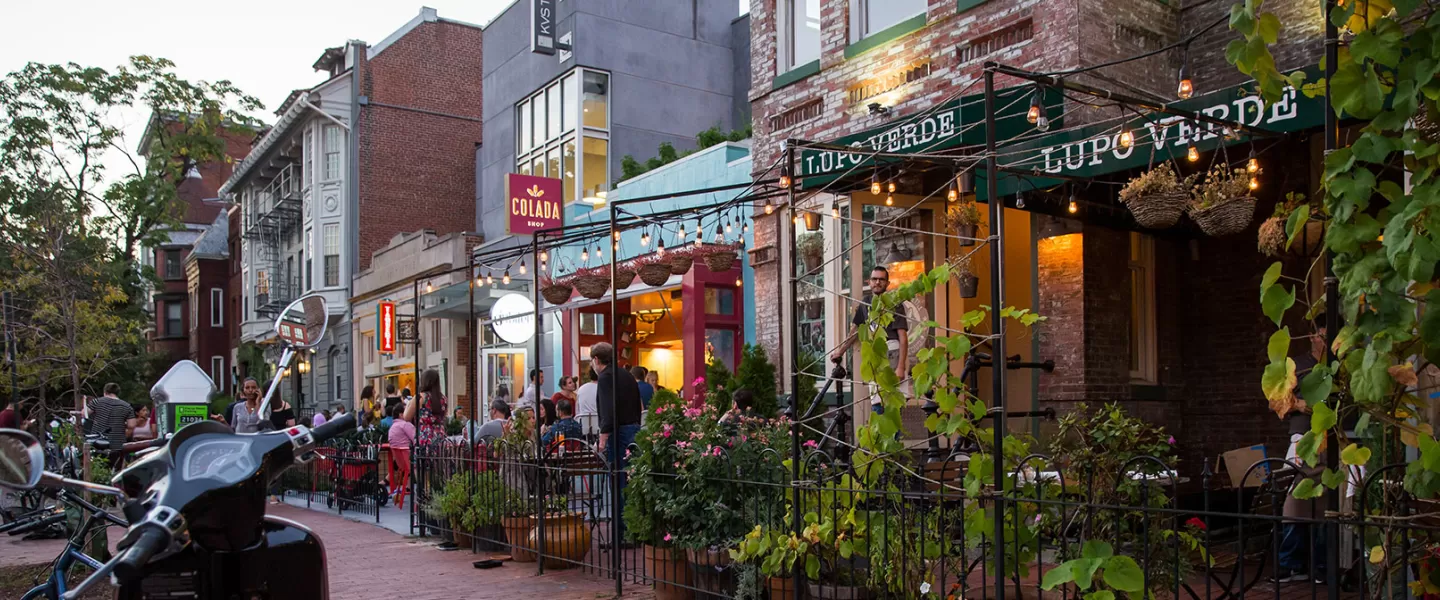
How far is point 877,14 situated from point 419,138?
23.1 meters

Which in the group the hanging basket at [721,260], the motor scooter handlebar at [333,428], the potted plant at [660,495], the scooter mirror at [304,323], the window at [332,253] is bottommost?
the potted plant at [660,495]

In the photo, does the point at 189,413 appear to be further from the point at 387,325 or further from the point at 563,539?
the point at 387,325

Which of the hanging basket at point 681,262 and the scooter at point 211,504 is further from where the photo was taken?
the hanging basket at point 681,262

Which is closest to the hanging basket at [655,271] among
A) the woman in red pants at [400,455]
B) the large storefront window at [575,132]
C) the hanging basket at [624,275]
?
the hanging basket at [624,275]

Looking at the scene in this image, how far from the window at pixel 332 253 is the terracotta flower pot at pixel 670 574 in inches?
1117

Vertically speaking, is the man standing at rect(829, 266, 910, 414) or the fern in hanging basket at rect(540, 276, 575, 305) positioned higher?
the fern in hanging basket at rect(540, 276, 575, 305)

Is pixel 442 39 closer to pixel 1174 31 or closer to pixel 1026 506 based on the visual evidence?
pixel 1174 31

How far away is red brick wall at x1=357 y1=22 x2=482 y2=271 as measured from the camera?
107 feet

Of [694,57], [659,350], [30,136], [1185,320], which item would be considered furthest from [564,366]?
[1185,320]

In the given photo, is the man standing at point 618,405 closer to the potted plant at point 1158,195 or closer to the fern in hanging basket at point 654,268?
the fern in hanging basket at point 654,268

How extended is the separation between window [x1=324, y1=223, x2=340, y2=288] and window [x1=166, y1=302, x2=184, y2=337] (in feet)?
89.1

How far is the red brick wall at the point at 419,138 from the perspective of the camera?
32531 mm

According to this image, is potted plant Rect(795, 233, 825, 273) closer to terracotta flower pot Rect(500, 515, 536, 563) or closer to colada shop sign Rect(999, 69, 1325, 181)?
colada shop sign Rect(999, 69, 1325, 181)

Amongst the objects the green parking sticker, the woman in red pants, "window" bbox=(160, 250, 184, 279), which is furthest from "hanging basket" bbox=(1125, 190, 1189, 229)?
"window" bbox=(160, 250, 184, 279)
